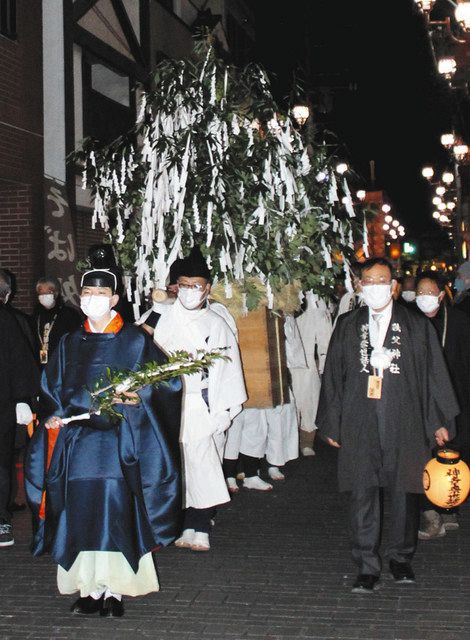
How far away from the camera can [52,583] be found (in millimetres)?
6719

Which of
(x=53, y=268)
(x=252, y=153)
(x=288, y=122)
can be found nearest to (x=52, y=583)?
(x=252, y=153)

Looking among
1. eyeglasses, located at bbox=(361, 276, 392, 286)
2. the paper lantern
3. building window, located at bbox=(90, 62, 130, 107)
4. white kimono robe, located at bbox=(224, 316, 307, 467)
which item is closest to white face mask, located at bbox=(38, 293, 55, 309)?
white kimono robe, located at bbox=(224, 316, 307, 467)

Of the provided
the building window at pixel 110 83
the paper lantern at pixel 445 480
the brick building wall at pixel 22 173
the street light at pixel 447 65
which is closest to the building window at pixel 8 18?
the brick building wall at pixel 22 173

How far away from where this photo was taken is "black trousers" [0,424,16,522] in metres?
7.91

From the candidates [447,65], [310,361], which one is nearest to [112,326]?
[310,361]

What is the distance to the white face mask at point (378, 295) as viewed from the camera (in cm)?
668

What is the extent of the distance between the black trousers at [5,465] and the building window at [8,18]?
24.5 feet

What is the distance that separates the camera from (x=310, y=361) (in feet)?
39.5

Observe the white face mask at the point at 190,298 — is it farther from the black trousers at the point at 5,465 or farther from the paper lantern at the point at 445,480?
the paper lantern at the point at 445,480

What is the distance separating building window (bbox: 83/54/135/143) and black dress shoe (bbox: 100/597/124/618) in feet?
38.8

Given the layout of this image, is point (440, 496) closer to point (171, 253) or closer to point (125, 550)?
point (125, 550)

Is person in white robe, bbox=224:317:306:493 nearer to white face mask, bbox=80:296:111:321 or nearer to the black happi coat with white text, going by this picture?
the black happi coat with white text

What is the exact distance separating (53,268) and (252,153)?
5.50 meters

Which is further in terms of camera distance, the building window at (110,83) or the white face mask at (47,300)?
the building window at (110,83)
